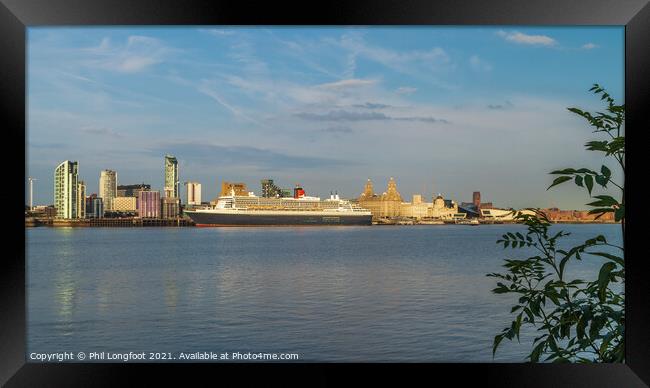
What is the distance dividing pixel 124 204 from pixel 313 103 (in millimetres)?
14865

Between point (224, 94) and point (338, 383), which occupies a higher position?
point (224, 94)

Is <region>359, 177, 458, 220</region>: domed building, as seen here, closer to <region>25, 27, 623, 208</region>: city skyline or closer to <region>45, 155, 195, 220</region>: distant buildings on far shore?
<region>25, 27, 623, 208</region>: city skyline

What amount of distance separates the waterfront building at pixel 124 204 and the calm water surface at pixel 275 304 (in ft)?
42.8

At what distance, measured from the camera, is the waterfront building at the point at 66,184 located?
31938 millimetres

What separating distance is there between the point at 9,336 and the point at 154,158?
42.3 m

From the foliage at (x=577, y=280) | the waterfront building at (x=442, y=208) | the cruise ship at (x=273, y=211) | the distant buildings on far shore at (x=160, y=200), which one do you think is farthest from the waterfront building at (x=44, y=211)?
the foliage at (x=577, y=280)

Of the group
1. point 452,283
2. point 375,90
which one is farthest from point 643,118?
point 375,90

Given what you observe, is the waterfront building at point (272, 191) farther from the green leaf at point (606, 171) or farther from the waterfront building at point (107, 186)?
the green leaf at point (606, 171)

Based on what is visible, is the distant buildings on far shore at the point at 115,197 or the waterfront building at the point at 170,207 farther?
the waterfront building at the point at 170,207

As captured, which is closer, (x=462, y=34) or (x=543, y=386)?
(x=543, y=386)

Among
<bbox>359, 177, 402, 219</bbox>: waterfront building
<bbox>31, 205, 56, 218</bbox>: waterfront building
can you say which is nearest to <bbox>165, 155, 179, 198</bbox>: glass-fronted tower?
<bbox>31, 205, 56, 218</bbox>: waterfront building

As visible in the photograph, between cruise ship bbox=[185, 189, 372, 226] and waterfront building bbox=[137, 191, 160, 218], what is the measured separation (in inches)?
133

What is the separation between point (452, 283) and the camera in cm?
1350

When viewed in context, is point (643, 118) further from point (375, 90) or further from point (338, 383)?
point (375, 90)
